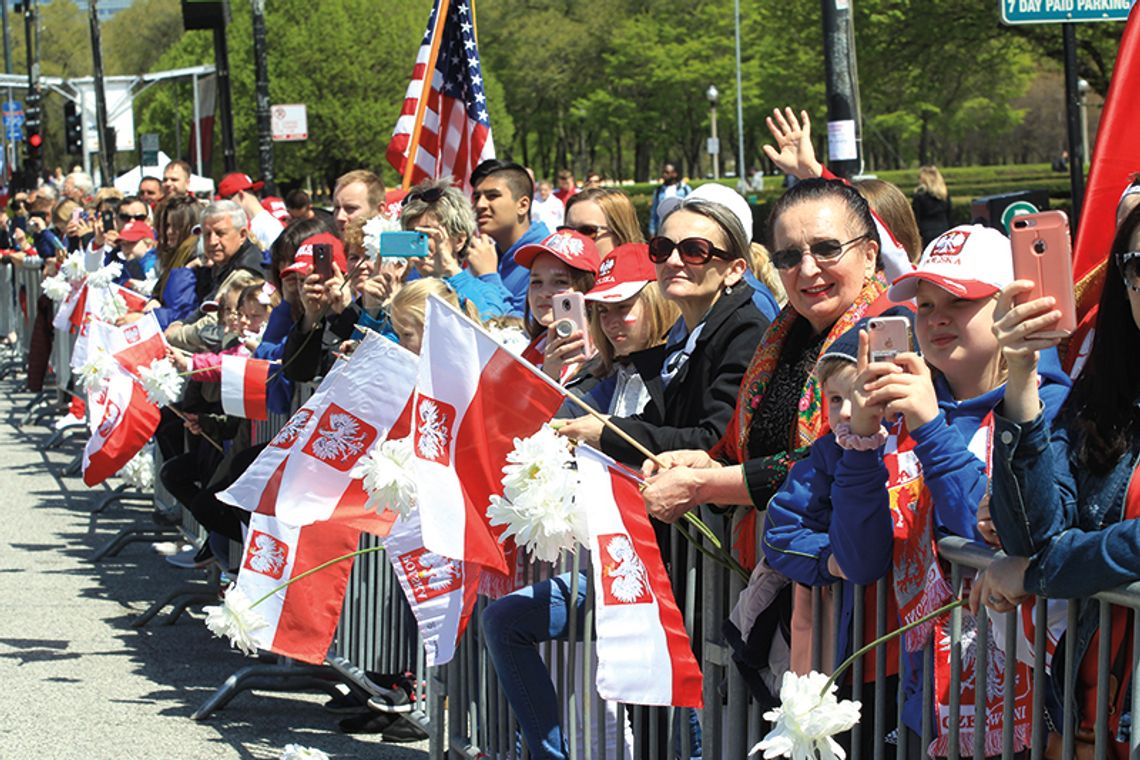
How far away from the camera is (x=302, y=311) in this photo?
8.20m

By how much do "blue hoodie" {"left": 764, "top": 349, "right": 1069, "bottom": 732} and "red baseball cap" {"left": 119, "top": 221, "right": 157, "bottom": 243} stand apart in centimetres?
1063

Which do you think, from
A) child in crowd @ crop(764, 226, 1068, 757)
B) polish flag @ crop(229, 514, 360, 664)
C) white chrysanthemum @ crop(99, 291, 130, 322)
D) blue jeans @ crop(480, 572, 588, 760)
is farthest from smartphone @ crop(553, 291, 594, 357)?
white chrysanthemum @ crop(99, 291, 130, 322)

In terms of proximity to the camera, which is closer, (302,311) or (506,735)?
(506,735)

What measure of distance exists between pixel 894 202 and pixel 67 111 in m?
43.0

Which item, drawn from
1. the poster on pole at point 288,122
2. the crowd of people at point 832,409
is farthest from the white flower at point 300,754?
the poster on pole at point 288,122

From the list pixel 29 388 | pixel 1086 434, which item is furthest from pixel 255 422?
pixel 29 388

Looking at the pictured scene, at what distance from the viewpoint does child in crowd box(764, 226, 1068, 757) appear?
3.34 meters

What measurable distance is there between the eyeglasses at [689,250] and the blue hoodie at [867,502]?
125cm

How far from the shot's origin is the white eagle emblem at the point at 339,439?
19.8 feet

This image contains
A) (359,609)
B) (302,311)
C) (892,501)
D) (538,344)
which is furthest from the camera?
(302,311)

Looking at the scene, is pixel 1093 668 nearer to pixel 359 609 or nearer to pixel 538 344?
pixel 538 344

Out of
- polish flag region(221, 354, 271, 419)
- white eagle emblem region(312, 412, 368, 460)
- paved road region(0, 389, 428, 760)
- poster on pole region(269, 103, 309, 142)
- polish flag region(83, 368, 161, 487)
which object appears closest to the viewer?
white eagle emblem region(312, 412, 368, 460)

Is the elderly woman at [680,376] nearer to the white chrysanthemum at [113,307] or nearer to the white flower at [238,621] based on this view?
the white flower at [238,621]

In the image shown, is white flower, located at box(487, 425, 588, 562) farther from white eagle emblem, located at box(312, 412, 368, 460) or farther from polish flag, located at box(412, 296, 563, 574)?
white eagle emblem, located at box(312, 412, 368, 460)
